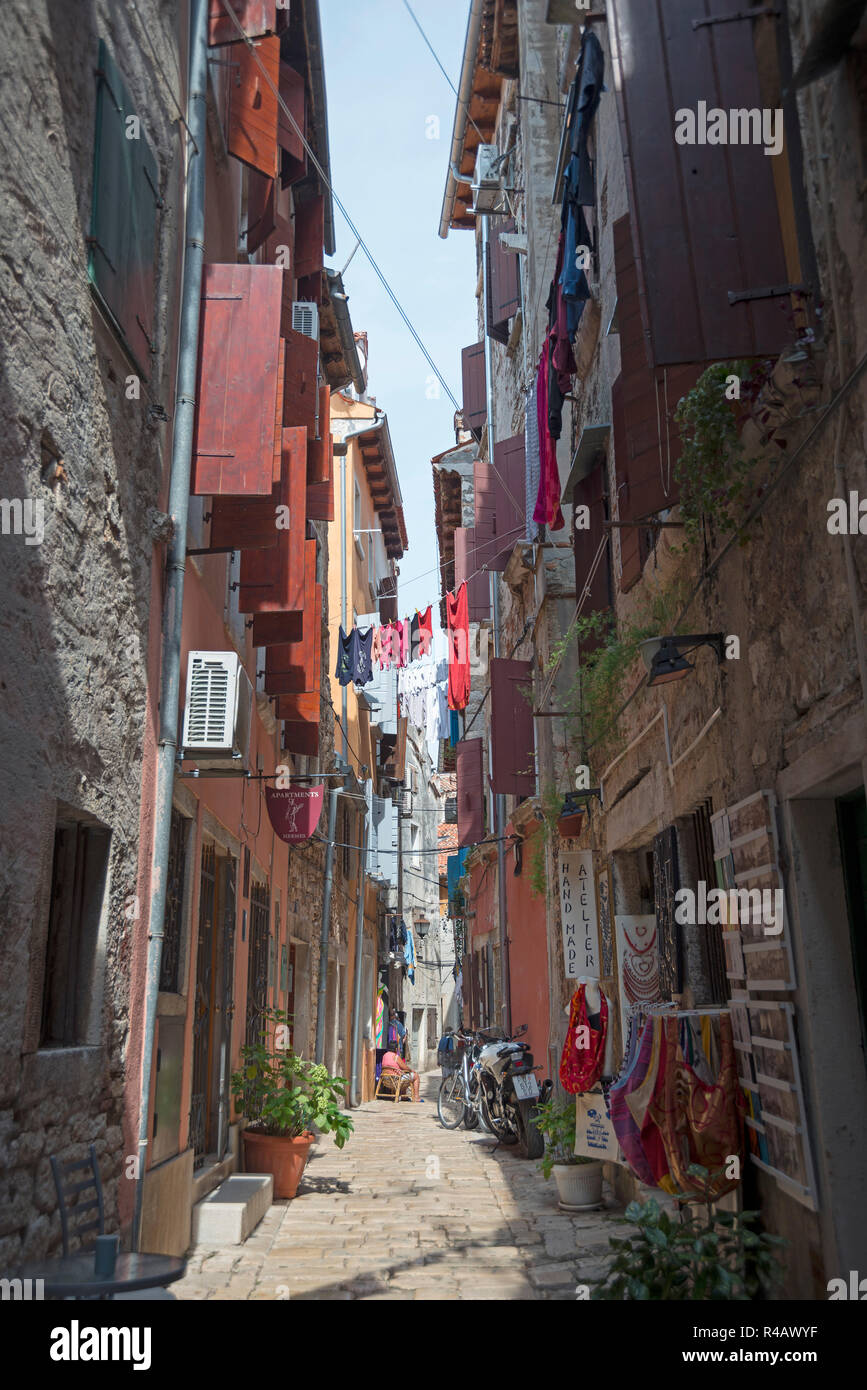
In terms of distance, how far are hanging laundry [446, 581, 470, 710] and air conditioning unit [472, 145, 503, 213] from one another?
5.93 m

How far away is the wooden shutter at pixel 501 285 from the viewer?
15.3m

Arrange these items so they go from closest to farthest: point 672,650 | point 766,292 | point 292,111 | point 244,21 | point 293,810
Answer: point 766,292 → point 672,650 → point 244,21 → point 292,111 → point 293,810

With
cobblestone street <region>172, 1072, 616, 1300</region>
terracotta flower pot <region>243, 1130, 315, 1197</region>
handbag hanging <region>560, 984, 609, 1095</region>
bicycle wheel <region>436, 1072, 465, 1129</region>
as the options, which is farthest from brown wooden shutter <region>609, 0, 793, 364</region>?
bicycle wheel <region>436, 1072, 465, 1129</region>

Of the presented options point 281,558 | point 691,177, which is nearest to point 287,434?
point 281,558

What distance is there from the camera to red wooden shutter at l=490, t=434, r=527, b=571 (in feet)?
46.0

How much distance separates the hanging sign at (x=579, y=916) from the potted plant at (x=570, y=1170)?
126cm

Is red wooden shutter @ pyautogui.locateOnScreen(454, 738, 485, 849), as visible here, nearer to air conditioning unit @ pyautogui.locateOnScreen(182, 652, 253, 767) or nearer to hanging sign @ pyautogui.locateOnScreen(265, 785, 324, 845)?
hanging sign @ pyautogui.locateOnScreen(265, 785, 324, 845)

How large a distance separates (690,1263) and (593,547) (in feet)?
20.4

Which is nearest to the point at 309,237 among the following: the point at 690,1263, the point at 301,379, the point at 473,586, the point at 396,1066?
the point at 301,379

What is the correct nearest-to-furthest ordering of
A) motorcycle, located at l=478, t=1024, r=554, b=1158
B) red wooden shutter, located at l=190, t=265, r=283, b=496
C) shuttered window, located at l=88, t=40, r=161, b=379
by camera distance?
1. shuttered window, located at l=88, t=40, r=161, b=379
2. red wooden shutter, located at l=190, t=265, r=283, b=496
3. motorcycle, located at l=478, t=1024, r=554, b=1158

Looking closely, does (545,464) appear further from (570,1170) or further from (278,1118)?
(278,1118)

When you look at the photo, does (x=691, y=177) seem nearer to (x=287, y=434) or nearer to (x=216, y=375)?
(x=216, y=375)

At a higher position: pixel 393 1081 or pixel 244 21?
pixel 244 21

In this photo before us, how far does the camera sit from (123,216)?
16.5 feet
